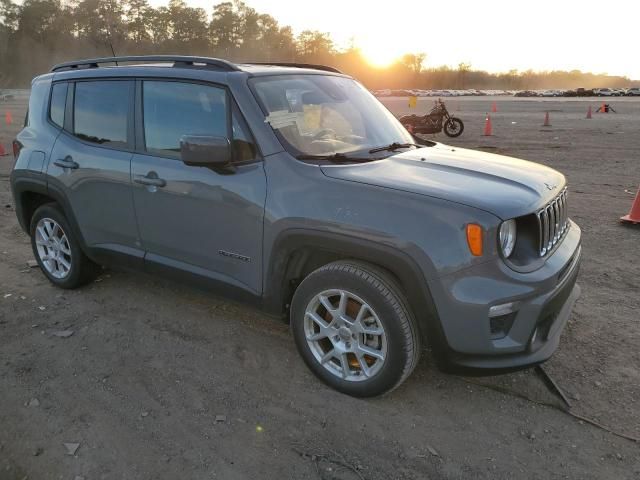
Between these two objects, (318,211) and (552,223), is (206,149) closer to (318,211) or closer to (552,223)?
(318,211)

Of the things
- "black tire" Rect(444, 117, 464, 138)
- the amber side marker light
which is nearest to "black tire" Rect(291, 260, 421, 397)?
the amber side marker light

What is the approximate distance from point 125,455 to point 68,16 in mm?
122462

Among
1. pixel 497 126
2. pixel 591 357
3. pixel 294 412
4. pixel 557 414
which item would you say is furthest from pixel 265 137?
pixel 497 126

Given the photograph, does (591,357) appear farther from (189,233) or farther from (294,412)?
(189,233)

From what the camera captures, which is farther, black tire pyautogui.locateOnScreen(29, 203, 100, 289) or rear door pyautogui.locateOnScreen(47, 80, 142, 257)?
black tire pyautogui.locateOnScreen(29, 203, 100, 289)

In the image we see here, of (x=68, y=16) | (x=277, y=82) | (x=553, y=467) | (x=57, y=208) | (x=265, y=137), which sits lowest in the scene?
(x=553, y=467)

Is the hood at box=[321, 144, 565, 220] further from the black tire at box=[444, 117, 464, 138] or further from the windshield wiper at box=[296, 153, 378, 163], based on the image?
the black tire at box=[444, 117, 464, 138]

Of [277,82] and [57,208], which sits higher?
[277,82]

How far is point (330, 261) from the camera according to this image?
124 inches

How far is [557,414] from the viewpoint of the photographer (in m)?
2.93

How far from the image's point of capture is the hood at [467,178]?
8.83 ft

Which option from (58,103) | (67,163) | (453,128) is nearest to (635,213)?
(67,163)

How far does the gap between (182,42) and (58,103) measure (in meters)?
114

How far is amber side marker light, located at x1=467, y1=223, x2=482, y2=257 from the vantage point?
254 cm
